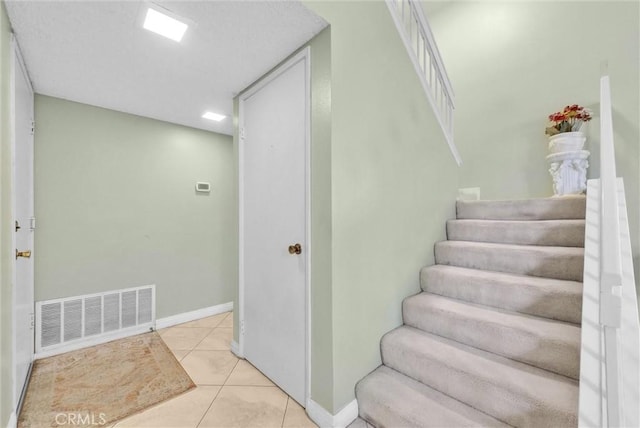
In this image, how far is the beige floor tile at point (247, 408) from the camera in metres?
1.52

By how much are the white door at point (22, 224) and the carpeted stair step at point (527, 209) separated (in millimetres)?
3255

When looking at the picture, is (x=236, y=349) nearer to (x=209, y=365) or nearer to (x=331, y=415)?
(x=209, y=365)

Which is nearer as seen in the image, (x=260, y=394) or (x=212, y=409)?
(x=212, y=409)

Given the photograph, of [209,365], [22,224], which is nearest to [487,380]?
[209,365]

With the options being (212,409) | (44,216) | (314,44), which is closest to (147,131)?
(44,216)

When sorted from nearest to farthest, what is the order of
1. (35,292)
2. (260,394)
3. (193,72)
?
1. (260,394)
2. (193,72)
3. (35,292)

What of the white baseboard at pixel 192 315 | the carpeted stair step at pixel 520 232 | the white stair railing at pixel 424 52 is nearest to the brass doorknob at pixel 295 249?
the carpeted stair step at pixel 520 232

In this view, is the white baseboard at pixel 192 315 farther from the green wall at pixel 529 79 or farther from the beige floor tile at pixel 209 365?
the green wall at pixel 529 79

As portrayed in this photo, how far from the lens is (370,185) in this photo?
1715mm

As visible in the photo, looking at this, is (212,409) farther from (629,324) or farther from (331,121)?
(629,324)

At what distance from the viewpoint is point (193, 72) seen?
189 cm

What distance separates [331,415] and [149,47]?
2.31 metres

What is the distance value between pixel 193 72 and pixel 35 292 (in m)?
2.07

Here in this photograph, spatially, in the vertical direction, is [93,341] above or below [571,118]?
below
